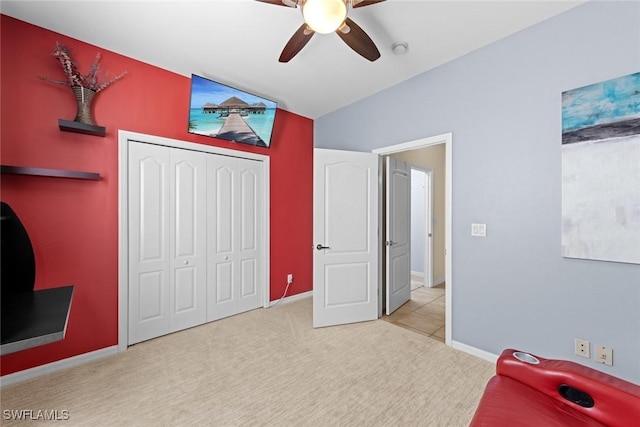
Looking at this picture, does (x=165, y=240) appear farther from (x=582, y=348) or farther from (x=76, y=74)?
(x=582, y=348)

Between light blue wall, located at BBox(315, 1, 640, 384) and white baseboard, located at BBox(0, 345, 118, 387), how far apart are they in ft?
10.6

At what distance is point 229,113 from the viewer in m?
3.00

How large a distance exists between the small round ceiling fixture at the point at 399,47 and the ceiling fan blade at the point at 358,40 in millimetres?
554

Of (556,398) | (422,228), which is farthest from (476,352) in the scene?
(422,228)

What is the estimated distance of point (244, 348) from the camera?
8.13ft

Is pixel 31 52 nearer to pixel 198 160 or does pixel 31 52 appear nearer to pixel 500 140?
pixel 198 160

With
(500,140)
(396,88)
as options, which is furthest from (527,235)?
(396,88)

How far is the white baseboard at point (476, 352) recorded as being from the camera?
2.25 meters

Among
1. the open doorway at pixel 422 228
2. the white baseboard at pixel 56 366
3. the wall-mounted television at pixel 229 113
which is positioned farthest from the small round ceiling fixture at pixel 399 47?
the white baseboard at pixel 56 366

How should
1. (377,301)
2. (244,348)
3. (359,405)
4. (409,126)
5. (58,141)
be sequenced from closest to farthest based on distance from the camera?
1. (359,405)
2. (58,141)
3. (244,348)
4. (409,126)
5. (377,301)

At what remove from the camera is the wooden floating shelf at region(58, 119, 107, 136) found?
6.83ft

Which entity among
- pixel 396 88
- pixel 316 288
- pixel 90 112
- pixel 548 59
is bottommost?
pixel 316 288

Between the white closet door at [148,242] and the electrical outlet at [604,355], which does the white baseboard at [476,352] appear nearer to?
the electrical outlet at [604,355]

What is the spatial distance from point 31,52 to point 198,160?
143 cm
